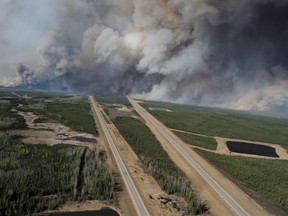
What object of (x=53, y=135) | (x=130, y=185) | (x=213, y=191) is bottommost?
(x=130, y=185)

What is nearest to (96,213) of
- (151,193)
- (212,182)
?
(151,193)

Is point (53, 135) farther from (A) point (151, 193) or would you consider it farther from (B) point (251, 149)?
(B) point (251, 149)

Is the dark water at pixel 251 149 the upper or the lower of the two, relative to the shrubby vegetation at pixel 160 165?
upper

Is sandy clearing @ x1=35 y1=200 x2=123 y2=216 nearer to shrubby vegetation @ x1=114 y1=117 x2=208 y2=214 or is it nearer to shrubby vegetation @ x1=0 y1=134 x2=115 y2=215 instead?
shrubby vegetation @ x1=0 y1=134 x2=115 y2=215

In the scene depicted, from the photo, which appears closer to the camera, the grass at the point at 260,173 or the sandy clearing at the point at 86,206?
the sandy clearing at the point at 86,206

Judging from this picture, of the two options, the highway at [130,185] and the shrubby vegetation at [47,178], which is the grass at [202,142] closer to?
the highway at [130,185]

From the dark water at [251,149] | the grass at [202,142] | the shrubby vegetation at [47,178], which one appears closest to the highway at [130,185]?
the shrubby vegetation at [47,178]

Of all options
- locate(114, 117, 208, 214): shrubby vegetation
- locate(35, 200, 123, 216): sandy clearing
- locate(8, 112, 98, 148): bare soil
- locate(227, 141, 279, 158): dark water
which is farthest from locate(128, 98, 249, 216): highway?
locate(8, 112, 98, 148): bare soil
